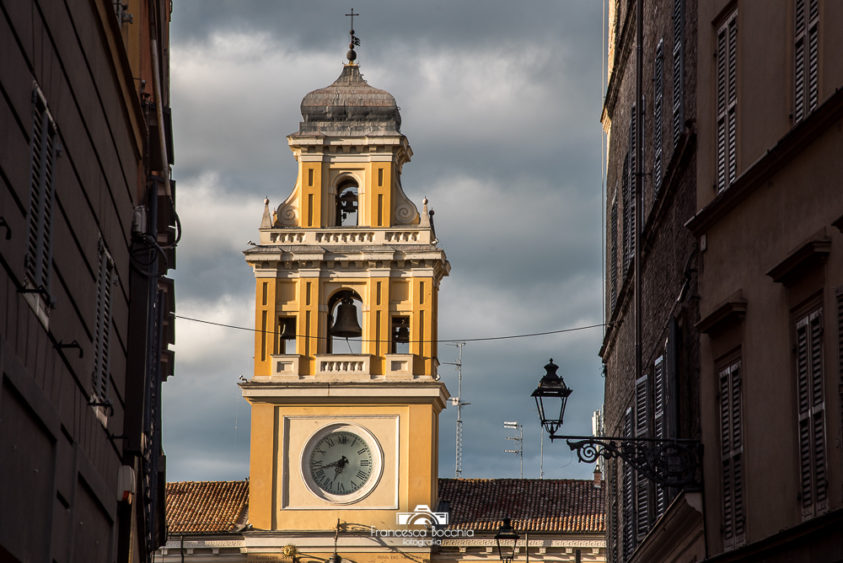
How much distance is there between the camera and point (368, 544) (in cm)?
5062

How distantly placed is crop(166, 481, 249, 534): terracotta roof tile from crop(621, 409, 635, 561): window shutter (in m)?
33.9

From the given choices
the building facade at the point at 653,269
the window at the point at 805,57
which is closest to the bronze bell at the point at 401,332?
the building facade at the point at 653,269

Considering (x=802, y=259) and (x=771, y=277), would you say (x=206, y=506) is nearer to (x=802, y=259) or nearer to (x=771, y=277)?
(x=771, y=277)

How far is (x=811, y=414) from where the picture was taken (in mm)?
9602

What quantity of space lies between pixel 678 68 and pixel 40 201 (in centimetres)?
781

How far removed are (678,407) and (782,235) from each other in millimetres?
4004

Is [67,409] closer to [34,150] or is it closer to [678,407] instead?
[34,150]

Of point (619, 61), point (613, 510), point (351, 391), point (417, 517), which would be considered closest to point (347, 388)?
point (351, 391)

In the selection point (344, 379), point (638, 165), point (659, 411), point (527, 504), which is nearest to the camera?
point (659, 411)

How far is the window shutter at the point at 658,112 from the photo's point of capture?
637 inches

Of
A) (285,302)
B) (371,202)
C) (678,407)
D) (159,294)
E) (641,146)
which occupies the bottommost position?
(678,407)

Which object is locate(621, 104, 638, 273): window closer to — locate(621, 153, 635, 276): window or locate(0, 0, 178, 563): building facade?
locate(621, 153, 635, 276): window

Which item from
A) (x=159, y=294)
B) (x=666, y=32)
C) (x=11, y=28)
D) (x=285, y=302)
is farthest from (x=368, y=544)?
(x=11, y=28)

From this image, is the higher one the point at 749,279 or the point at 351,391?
the point at 351,391
